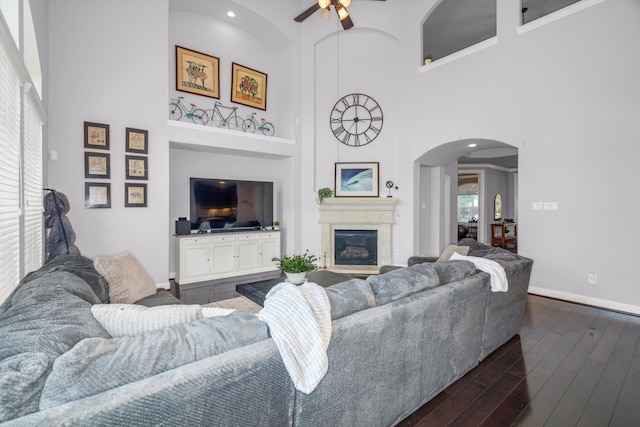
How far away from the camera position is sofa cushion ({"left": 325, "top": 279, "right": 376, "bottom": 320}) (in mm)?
1500

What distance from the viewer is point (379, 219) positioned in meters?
5.90

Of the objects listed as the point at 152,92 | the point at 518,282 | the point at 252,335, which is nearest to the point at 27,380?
the point at 252,335

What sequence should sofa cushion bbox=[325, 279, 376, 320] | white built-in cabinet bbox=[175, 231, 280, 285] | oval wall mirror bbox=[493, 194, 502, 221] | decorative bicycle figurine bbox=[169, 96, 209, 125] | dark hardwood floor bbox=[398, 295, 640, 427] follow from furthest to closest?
oval wall mirror bbox=[493, 194, 502, 221] → decorative bicycle figurine bbox=[169, 96, 209, 125] → white built-in cabinet bbox=[175, 231, 280, 285] → dark hardwood floor bbox=[398, 295, 640, 427] → sofa cushion bbox=[325, 279, 376, 320]

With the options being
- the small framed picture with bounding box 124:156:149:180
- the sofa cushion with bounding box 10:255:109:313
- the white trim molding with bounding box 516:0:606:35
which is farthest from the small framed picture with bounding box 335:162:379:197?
the sofa cushion with bounding box 10:255:109:313

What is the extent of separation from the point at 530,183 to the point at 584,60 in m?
1.61

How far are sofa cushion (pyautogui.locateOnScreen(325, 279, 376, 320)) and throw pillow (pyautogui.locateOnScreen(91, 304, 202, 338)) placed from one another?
64 cm

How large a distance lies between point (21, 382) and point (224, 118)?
5779mm

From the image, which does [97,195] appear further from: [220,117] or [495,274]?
[495,274]

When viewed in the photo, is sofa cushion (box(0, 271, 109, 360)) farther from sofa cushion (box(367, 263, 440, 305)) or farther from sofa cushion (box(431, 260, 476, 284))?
sofa cushion (box(431, 260, 476, 284))

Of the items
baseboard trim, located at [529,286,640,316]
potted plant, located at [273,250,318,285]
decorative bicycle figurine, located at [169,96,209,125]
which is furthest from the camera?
decorative bicycle figurine, located at [169,96,209,125]

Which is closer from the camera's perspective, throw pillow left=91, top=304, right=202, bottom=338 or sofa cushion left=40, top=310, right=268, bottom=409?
sofa cushion left=40, top=310, right=268, bottom=409

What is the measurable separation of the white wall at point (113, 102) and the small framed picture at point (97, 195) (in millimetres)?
54

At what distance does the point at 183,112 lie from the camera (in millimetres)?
5461

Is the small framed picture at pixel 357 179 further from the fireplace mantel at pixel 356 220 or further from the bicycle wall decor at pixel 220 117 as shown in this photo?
the bicycle wall decor at pixel 220 117
